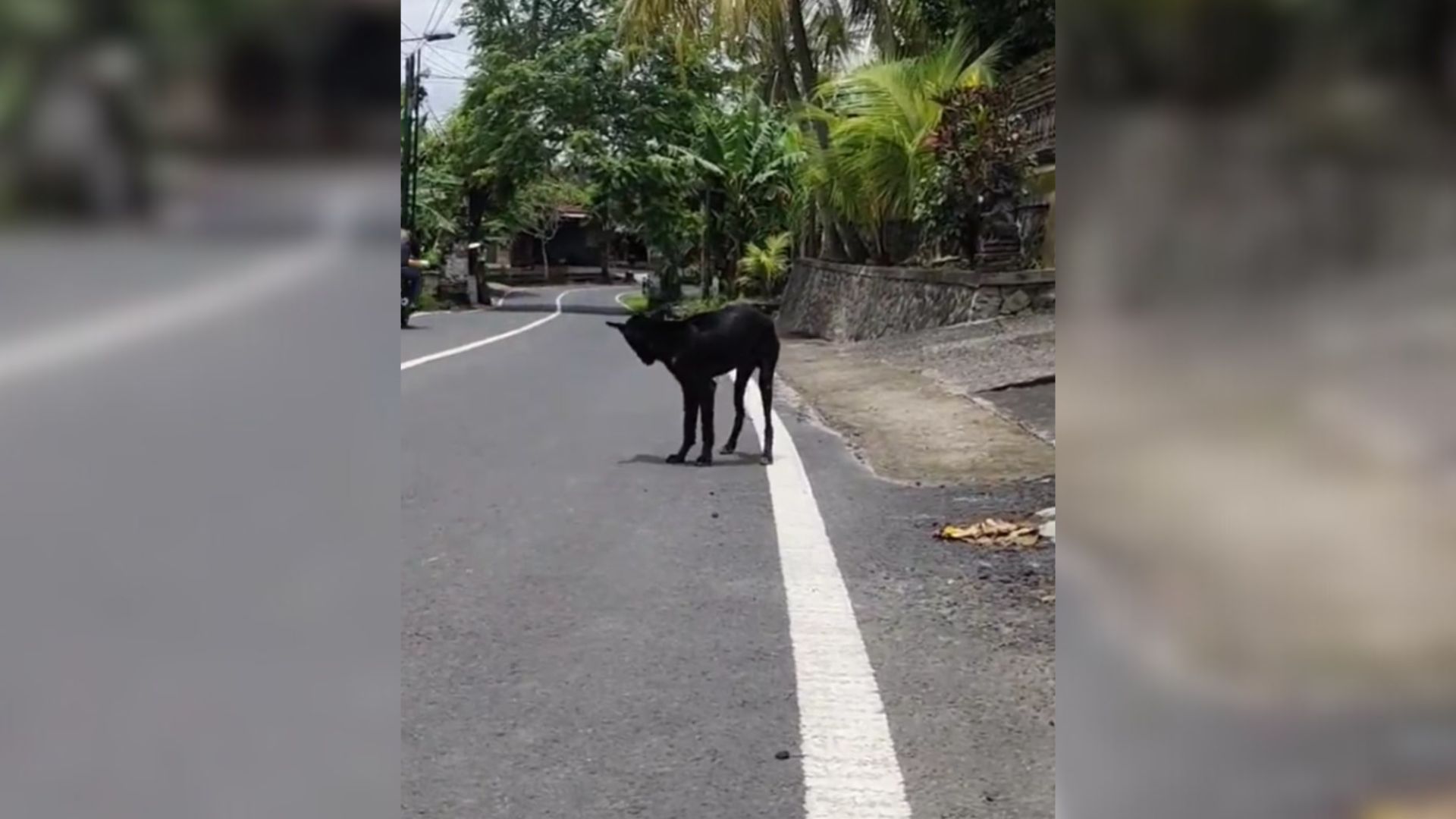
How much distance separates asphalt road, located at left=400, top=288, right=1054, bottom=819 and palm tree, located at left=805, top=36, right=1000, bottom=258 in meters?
9.97

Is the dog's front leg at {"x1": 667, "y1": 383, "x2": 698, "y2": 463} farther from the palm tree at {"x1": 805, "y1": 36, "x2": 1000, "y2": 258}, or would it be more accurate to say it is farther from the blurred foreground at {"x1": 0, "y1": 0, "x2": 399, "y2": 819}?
the palm tree at {"x1": 805, "y1": 36, "x2": 1000, "y2": 258}

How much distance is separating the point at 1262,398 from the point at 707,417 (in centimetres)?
681

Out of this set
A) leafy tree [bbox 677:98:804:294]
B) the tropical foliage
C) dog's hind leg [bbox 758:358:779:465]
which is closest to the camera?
dog's hind leg [bbox 758:358:779:465]

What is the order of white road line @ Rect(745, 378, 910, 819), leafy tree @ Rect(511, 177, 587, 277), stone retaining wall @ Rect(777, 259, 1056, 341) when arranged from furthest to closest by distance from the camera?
stone retaining wall @ Rect(777, 259, 1056, 341), leafy tree @ Rect(511, 177, 587, 277), white road line @ Rect(745, 378, 910, 819)

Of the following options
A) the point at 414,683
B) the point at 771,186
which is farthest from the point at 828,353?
the point at 414,683

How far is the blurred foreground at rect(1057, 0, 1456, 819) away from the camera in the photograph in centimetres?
99

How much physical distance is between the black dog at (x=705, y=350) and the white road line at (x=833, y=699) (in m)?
1.85

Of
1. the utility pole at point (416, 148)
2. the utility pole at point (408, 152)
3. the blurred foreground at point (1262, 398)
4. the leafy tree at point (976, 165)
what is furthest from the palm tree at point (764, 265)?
the blurred foreground at point (1262, 398)

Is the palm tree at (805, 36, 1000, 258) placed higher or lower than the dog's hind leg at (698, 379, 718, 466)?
higher

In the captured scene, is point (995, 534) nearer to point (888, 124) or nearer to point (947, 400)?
point (947, 400)

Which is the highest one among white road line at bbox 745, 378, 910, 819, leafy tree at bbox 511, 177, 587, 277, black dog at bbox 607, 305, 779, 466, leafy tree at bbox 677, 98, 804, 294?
leafy tree at bbox 677, 98, 804, 294

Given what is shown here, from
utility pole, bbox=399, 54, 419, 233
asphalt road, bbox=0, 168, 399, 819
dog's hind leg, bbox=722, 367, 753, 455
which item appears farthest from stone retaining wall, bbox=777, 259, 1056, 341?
asphalt road, bbox=0, 168, 399, 819

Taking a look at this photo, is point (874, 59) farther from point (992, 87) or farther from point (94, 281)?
point (94, 281)

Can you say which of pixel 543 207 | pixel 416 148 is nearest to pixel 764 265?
pixel 543 207
